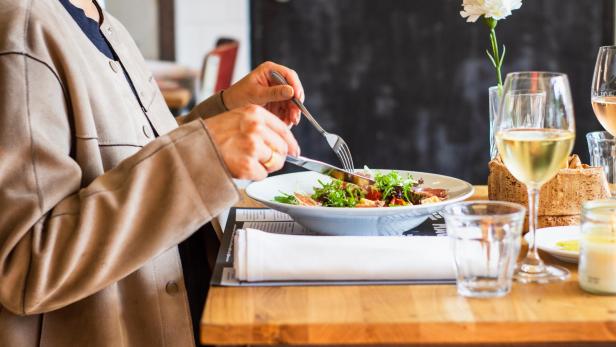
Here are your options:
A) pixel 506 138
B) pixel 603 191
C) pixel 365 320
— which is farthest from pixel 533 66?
pixel 365 320

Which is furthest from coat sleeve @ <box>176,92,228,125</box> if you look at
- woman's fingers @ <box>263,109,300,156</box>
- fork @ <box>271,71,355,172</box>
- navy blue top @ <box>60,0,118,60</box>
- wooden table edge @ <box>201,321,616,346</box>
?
wooden table edge @ <box>201,321,616,346</box>

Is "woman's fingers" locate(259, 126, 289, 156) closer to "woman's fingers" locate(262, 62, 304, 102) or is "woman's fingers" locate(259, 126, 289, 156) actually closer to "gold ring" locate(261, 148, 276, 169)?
"gold ring" locate(261, 148, 276, 169)

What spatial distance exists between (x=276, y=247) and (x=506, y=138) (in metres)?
0.30

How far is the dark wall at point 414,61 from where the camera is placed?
3.38 metres

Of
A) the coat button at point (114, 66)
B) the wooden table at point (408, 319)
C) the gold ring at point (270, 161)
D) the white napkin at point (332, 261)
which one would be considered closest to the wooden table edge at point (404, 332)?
the wooden table at point (408, 319)

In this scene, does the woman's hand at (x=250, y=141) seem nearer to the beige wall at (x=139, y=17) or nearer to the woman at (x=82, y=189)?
the woman at (x=82, y=189)

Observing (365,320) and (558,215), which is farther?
(558,215)

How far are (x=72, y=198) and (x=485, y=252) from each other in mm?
489

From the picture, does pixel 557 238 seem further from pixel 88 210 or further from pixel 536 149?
pixel 88 210

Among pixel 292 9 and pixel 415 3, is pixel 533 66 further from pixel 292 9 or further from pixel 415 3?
pixel 292 9

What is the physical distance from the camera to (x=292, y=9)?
3391 mm

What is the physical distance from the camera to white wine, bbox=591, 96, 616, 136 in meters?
1.18

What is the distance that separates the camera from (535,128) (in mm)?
963

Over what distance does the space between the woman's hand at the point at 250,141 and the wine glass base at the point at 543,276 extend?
31cm
